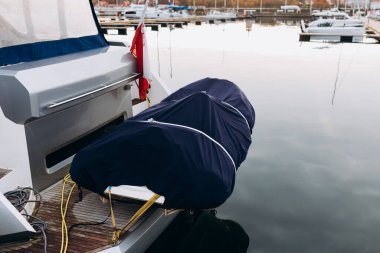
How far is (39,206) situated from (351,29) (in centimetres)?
2795

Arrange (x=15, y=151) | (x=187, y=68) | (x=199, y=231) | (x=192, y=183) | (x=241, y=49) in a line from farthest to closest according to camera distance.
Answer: (x=241, y=49)
(x=187, y=68)
(x=199, y=231)
(x=15, y=151)
(x=192, y=183)

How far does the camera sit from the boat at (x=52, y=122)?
318cm

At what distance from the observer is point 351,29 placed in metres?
27.0

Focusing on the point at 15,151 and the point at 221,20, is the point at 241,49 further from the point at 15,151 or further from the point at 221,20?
the point at 221,20

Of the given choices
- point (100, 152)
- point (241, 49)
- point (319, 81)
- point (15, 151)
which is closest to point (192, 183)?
point (100, 152)

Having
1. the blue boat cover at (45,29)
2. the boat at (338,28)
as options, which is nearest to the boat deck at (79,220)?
the blue boat cover at (45,29)

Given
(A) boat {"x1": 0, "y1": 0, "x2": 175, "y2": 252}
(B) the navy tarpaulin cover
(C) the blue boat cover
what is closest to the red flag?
(A) boat {"x1": 0, "y1": 0, "x2": 175, "y2": 252}

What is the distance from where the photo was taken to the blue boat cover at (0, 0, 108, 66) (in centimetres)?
374

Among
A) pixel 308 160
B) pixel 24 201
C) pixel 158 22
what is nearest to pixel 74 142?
pixel 24 201

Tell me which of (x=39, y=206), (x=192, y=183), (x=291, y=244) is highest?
(x=192, y=183)

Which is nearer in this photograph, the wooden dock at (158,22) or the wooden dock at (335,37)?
the wooden dock at (335,37)

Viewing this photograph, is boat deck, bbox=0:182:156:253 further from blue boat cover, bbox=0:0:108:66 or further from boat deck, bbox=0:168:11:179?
blue boat cover, bbox=0:0:108:66

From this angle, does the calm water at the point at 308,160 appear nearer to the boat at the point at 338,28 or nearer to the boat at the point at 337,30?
the boat at the point at 337,30

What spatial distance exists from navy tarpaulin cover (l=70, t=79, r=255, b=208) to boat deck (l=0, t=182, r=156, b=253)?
1.23 ft
